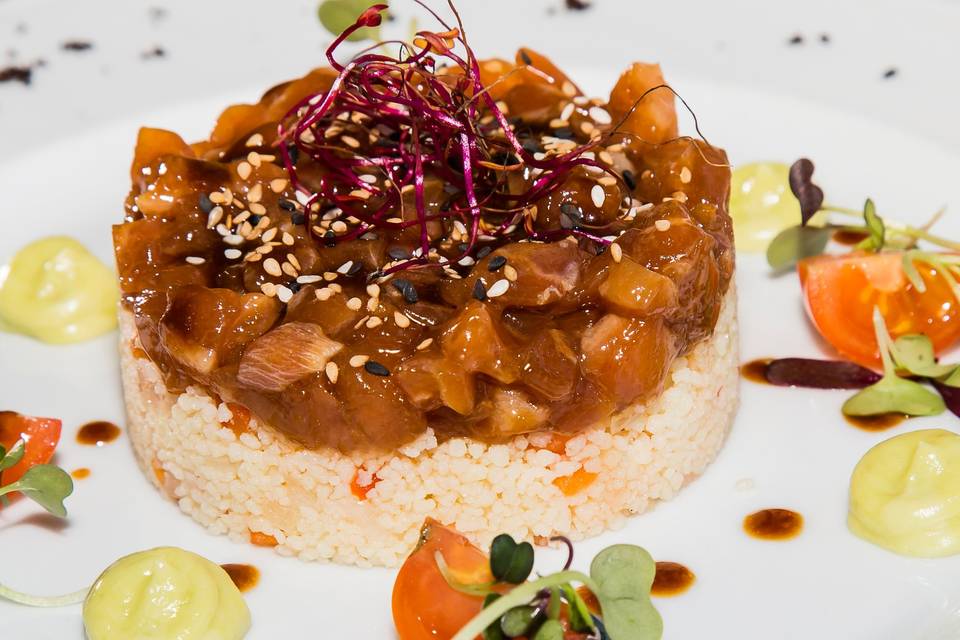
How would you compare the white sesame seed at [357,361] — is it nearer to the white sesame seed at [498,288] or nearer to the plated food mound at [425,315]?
the plated food mound at [425,315]

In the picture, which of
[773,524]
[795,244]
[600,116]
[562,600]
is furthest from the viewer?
[795,244]

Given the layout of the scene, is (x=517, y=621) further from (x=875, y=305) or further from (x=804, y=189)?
(x=804, y=189)

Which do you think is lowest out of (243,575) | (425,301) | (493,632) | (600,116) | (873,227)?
(243,575)

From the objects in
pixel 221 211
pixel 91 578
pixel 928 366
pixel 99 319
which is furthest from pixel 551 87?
pixel 91 578

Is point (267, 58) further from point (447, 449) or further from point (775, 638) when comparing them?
point (775, 638)

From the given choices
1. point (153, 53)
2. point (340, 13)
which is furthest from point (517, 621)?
point (153, 53)

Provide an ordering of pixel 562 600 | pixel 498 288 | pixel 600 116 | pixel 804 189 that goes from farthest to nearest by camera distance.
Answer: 1. pixel 804 189
2. pixel 600 116
3. pixel 498 288
4. pixel 562 600
